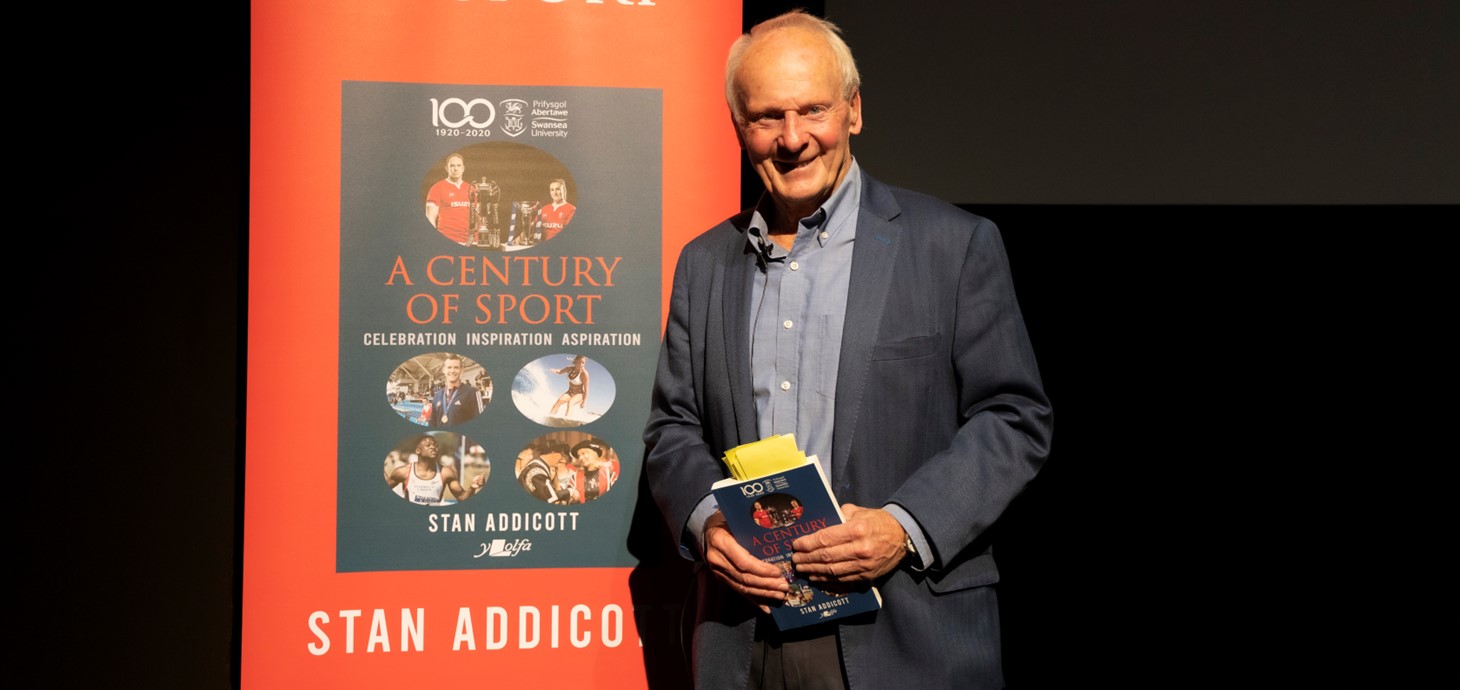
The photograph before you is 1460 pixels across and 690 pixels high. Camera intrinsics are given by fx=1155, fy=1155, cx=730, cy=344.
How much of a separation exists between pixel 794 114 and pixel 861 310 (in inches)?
13.2

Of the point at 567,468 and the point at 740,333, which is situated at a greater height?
Answer: the point at 740,333

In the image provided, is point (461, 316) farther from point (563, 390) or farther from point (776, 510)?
point (776, 510)

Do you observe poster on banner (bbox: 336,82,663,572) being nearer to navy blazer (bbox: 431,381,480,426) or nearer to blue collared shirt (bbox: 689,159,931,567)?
navy blazer (bbox: 431,381,480,426)

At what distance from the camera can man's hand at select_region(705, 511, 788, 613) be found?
5.81ft

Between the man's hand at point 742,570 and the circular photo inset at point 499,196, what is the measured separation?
0.85 metres

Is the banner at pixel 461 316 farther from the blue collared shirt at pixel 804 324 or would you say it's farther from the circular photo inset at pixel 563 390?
the blue collared shirt at pixel 804 324

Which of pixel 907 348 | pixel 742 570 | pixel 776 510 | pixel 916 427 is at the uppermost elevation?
pixel 907 348

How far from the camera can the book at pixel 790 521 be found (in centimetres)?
168

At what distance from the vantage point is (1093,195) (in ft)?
10.2

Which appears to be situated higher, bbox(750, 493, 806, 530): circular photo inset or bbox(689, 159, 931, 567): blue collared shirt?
bbox(689, 159, 931, 567): blue collared shirt

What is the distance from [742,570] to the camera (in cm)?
179

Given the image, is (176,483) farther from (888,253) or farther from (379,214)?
(888,253)

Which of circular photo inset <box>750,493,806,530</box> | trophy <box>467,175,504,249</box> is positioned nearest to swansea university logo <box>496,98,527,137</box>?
trophy <box>467,175,504,249</box>

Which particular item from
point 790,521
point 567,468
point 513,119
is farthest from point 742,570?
point 513,119
